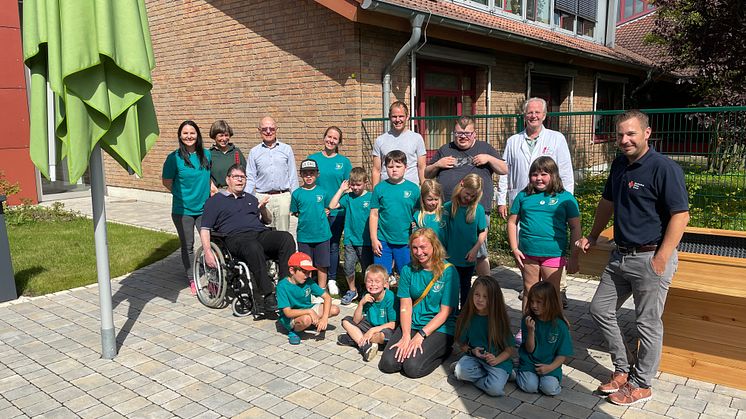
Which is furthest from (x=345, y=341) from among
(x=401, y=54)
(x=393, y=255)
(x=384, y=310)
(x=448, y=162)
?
(x=401, y=54)

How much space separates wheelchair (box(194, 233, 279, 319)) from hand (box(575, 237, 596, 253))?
2.87m

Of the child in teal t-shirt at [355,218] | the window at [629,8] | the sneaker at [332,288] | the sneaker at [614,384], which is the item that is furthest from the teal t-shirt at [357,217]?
the window at [629,8]

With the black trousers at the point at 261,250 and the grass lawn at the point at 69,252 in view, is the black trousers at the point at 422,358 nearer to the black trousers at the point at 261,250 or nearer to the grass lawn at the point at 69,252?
the black trousers at the point at 261,250

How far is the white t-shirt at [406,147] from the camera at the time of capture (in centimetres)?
591

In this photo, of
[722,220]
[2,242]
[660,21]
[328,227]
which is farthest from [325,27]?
[660,21]

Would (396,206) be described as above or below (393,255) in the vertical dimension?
above

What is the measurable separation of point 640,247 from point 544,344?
0.91 m

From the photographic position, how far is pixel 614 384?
3.86m

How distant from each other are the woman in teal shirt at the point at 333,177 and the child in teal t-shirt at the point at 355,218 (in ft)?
0.94

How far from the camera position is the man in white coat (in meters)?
5.05

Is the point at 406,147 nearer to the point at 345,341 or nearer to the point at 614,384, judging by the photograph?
the point at 345,341

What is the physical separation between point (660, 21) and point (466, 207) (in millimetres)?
11626

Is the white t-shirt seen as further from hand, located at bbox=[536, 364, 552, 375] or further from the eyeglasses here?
hand, located at bbox=[536, 364, 552, 375]

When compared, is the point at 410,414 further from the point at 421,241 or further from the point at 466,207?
the point at 466,207
